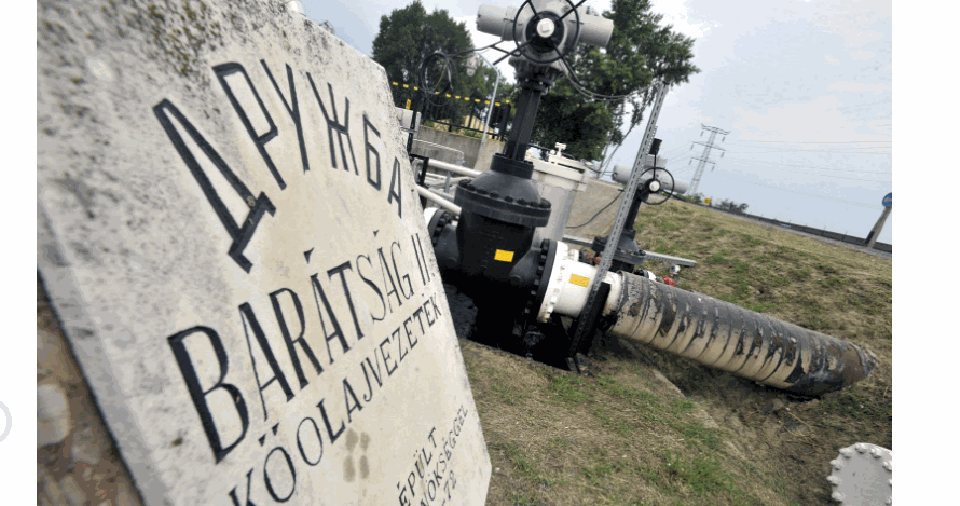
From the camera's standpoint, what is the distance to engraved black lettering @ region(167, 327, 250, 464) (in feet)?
1.82

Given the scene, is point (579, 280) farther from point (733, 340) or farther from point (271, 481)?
point (271, 481)

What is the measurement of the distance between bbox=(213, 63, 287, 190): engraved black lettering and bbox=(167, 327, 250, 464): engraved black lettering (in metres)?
0.30

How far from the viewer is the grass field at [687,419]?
9.89ft

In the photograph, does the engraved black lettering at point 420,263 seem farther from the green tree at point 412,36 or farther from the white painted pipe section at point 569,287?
the green tree at point 412,36

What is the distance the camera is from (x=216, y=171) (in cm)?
65

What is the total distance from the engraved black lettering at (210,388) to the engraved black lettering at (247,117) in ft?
1.00

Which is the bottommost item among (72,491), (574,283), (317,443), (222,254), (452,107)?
(574,283)

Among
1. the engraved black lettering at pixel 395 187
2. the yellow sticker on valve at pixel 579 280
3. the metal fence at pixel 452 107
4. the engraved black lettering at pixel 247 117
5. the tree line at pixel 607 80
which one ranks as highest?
the tree line at pixel 607 80

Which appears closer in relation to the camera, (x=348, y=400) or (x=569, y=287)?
(x=348, y=400)

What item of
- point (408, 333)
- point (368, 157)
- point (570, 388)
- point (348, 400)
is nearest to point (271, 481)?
point (348, 400)

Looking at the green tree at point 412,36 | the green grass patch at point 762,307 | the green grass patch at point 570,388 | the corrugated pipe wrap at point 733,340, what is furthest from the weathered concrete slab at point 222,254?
the green tree at point 412,36

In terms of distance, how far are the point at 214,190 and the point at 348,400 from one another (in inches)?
18.5

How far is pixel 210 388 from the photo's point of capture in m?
0.59

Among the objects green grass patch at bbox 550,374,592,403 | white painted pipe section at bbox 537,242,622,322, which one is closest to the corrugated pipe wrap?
white painted pipe section at bbox 537,242,622,322
